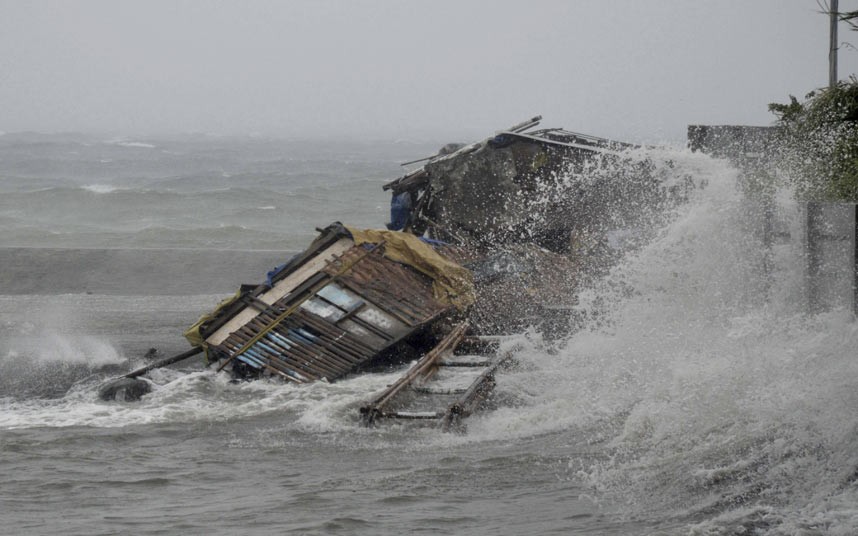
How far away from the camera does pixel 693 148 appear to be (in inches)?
572

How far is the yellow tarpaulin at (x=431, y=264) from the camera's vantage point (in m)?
14.1

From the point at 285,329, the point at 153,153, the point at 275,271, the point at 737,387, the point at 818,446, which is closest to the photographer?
the point at 818,446

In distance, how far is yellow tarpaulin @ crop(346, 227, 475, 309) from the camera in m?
14.1

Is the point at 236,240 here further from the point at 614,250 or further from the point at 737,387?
the point at 737,387

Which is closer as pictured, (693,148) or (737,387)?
(737,387)

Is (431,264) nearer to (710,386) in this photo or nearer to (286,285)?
(286,285)

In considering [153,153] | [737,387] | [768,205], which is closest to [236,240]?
[768,205]

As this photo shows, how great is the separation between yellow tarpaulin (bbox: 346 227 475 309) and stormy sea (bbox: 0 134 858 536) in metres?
1.32

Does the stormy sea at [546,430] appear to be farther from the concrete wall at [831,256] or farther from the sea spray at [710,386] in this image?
the concrete wall at [831,256]

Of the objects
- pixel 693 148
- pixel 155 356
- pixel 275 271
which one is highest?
pixel 693 148

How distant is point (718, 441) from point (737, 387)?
95cm

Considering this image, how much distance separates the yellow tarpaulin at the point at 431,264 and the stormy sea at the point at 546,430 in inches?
52.0

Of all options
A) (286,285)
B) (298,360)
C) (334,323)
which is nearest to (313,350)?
(298,360)

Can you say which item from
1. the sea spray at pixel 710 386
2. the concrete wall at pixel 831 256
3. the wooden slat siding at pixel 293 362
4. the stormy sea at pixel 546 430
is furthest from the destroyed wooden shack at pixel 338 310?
the concrete wall at pixel 831 256
